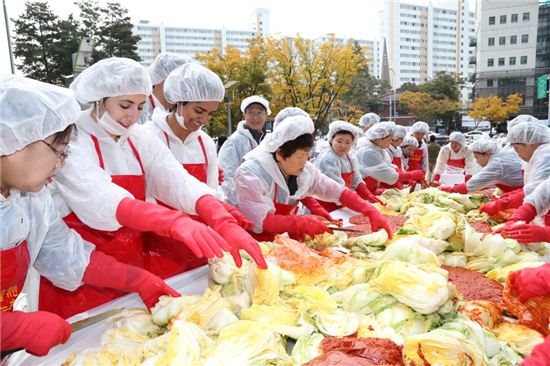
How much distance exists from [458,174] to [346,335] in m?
7.95

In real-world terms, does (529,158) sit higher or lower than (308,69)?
lower

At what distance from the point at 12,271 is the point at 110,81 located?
1052mm

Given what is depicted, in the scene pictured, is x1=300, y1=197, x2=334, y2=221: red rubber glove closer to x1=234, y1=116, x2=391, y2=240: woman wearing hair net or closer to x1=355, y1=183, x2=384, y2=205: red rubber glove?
x1=234, y1=116, x2=391, y2=240: woman wearing hair net

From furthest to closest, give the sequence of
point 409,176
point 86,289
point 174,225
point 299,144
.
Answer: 1. point 409,176
2. point 299,144
3. point 86,289
4. point 174,225

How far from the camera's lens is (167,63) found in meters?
3.80

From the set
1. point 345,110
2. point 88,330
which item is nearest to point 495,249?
point 88,330

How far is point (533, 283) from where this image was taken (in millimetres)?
1779

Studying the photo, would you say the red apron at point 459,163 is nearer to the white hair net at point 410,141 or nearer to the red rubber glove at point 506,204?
the white hair net at point 410,141

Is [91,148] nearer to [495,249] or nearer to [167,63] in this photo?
[167,63]

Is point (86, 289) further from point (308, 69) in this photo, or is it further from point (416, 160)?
point (308, 69)

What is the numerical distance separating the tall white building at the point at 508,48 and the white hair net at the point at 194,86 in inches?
2157

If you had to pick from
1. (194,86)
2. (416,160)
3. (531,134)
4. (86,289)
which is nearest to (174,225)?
(86,289)

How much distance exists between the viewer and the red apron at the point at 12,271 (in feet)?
4.82

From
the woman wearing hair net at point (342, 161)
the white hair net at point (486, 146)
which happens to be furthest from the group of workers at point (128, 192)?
the white hair net at point (486, 146)
